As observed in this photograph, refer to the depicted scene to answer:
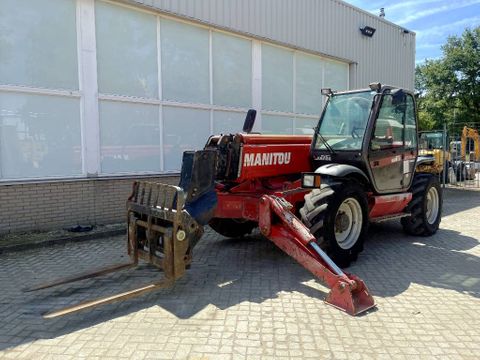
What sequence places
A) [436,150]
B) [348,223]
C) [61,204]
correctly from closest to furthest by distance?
[348,223] < [61,204] < [436,150]

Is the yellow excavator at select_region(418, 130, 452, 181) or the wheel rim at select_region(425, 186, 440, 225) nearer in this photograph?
the wheel rim at select_region(425, 186, 440, 225)

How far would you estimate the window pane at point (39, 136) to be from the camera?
6.94 metres

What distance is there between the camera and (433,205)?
780 centimetres

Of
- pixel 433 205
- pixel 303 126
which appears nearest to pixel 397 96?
pixel 433 205

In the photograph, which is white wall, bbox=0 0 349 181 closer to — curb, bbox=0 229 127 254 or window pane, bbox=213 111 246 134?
window pane, bbox=213 111 246 134

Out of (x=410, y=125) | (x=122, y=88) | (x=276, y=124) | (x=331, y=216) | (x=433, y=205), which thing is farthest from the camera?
(x=276, y=124)

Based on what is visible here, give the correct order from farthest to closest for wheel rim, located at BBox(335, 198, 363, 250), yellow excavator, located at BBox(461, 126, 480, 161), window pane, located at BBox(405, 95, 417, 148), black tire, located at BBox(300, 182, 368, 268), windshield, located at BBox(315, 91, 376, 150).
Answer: yellow excavator, located at BBox(461, 126, 480, 161) → window pane, located at BBox(405, 95, 417, 148) → windshield, located at BBox(315, 91, 376, 150) → wheel rim, located at BBox(335, 198, 363, 250) → black tire, located at BBox(300, 182, 368, 268)

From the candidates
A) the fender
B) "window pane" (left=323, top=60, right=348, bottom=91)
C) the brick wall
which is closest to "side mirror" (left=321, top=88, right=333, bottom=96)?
the fender

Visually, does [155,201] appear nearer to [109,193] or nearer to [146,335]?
[146,335]

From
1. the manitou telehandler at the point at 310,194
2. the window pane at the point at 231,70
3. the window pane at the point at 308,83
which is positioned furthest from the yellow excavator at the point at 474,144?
the manitou telehandler at the point at 310,194

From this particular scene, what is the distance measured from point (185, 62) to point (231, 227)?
4380 millimetres

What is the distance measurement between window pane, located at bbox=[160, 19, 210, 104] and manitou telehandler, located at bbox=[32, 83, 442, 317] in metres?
3.61

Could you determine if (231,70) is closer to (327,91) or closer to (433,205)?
→ (327,91)

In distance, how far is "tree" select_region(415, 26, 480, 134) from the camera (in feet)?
125
